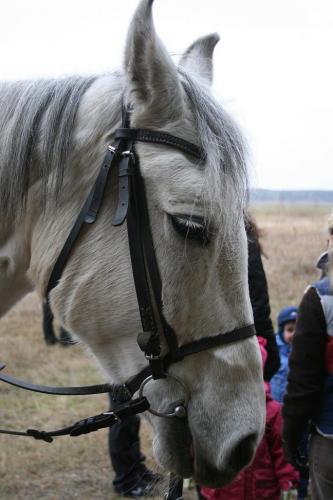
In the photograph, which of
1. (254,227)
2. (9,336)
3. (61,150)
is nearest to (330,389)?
(254,227)

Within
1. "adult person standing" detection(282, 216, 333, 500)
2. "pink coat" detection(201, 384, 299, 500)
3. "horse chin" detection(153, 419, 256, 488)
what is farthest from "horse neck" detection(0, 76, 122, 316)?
"pink coat" detection(201, 384, 299, 500)

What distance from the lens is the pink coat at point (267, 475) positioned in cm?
305

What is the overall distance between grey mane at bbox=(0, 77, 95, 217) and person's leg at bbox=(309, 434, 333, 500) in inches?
74.5

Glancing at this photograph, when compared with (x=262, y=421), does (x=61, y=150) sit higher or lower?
higher

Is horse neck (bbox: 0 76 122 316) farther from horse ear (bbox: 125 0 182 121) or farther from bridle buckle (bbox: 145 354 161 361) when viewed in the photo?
bridle buckle (bbox: 145 354 161 361)

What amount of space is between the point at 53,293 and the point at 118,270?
0.80ft

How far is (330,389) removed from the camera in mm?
2650

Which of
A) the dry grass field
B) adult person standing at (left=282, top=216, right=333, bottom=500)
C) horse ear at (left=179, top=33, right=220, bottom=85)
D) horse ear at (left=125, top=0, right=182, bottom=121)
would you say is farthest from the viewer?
the dry grass field

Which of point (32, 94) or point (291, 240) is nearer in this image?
point (32, 94)

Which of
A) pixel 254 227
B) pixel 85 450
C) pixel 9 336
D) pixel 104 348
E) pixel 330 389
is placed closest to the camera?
pixel 104 348

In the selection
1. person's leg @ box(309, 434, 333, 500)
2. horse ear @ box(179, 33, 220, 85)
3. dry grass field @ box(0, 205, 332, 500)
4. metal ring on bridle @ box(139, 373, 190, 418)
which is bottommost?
dry grass field @ box(0, 205, 332, 500)

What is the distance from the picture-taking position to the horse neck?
1.72 metres

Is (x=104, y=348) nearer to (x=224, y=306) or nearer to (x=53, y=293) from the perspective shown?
(x=53, y=293)

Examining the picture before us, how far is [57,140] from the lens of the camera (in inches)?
68.1
